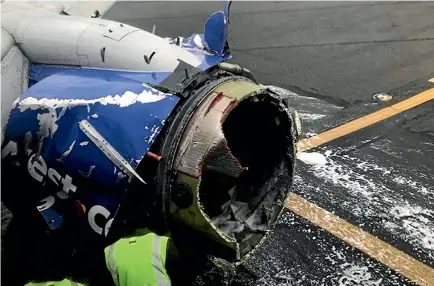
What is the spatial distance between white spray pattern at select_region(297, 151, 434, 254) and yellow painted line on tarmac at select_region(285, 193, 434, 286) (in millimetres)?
239

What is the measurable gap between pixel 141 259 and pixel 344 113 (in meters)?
5.03

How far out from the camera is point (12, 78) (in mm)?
4234

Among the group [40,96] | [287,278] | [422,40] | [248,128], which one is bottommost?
[287,278]

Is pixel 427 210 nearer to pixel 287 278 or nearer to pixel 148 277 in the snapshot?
pixel 287 278

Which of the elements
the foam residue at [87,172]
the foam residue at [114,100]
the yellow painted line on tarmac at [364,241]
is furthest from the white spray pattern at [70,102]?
the yellow painted line on tarmac at [364,241]

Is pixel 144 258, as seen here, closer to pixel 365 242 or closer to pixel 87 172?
pixel 87 172

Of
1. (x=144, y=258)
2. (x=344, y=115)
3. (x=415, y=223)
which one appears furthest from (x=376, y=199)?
(x=144, y=258)

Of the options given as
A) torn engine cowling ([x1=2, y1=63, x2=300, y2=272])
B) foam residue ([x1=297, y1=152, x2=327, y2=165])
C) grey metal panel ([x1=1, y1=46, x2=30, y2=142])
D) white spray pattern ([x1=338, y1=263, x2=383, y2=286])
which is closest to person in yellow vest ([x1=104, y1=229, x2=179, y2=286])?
torn engine cowling ([x1=2, y1=63, x2=300, y2=272])

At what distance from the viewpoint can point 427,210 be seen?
5.59 metres

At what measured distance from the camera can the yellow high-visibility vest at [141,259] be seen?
11.8 feet

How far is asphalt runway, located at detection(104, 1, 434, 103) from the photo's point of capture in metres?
9.02

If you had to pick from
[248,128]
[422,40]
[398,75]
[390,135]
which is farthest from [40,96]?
[422,40]

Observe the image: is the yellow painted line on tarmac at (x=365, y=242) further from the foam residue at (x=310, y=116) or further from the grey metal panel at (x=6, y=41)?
the grey metal panel at (x=6, y=41)

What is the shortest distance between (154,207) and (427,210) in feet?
11.0
